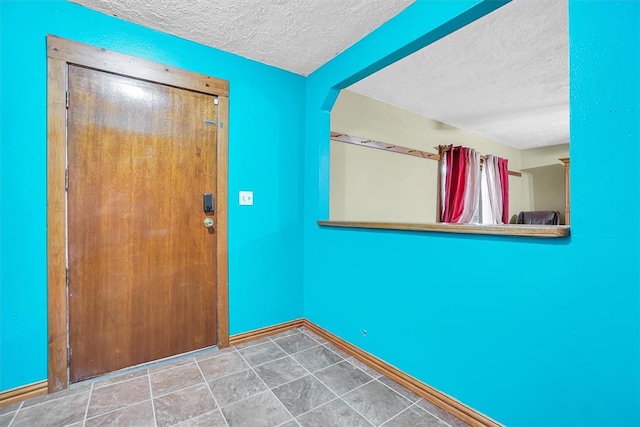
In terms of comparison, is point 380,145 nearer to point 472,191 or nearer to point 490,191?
point 472,191

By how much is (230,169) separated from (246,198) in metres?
0.25

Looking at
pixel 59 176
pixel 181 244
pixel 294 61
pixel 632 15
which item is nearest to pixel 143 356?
pixel 181 244

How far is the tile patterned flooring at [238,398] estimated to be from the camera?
1.34m

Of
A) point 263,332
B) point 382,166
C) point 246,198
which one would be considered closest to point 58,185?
point 246,198

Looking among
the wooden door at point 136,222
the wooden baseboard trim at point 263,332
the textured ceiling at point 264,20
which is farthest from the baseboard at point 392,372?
the textured ceiling at point 264,20

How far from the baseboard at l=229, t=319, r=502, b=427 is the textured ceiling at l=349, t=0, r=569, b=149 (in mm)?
2216

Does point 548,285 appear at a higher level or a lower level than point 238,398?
higher

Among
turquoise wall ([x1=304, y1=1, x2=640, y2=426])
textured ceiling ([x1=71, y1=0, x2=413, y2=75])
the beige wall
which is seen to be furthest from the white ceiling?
turquoise wall ([x1=304, y1=1, x2=640, y2=426])

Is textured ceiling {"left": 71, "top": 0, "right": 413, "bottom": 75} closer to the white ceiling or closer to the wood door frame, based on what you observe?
the white ceiling

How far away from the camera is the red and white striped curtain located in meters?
Result: 3.81

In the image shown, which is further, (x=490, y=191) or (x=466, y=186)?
(x=490, y=191)

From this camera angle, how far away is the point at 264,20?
1.76 m

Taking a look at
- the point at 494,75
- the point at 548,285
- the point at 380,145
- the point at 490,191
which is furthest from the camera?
the point at 490,191

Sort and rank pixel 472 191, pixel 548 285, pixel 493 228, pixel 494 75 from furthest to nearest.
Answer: pixel 472 191 < pixel 494 75 < pixel 493 228 < pixel 548 285
